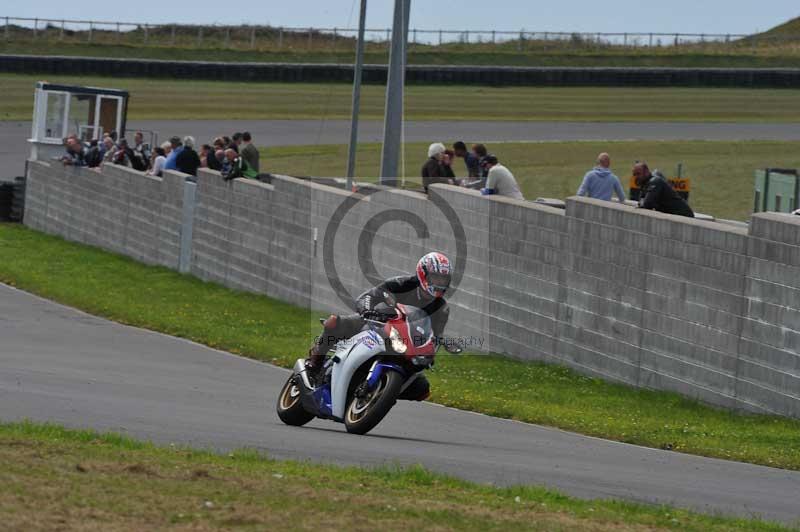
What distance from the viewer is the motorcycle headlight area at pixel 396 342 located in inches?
488

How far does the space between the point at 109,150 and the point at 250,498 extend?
29.5m

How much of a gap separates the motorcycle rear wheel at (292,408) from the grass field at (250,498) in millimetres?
3233

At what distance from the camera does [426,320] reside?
12609 mm

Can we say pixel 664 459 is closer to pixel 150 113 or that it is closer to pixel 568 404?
pixel 568 404

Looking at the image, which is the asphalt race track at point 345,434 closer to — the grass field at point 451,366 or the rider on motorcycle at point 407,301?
the grass field at point 451,366

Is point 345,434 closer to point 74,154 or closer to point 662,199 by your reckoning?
point 662,199

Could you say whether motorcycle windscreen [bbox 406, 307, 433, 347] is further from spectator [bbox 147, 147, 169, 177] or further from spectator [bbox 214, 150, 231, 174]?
spectator [bbox 147, 147, 169, 177]

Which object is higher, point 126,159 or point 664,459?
point 126,159

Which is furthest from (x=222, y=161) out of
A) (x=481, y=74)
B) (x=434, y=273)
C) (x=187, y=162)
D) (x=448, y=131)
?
(x=481, y=74)

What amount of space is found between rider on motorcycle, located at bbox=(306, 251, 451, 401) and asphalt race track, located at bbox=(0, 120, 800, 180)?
3921 cm

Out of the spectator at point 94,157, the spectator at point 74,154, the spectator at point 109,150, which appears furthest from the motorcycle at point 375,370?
the spectator at point 74,154

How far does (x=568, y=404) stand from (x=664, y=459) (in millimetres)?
3879

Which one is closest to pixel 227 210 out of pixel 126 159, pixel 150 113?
pixel 126 159

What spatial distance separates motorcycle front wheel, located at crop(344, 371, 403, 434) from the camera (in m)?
12.3
